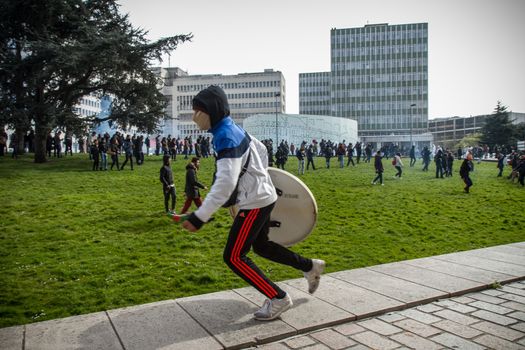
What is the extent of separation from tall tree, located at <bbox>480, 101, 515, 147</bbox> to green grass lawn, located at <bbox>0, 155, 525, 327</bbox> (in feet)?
146

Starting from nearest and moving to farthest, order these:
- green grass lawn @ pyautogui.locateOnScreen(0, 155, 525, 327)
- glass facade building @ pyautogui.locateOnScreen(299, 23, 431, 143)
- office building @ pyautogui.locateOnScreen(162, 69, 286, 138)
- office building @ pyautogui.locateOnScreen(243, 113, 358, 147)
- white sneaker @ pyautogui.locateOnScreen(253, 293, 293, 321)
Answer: white sneaker @ pyautogui.locateOnScreen(253, 293, 293, 321) → green grass lawn @ pyautogui.locateOnScreen(0, 155, 525, 327) → office building @ pyautogui.locateOnScreen(243, 113, 358, 147) → glass facade building @ pyautogui.locateOnScreen(299, 23, 431, 143) → office building @ pyautogui.locateOnScreen(162, 69, 286, 138)

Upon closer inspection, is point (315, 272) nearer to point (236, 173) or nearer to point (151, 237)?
point (236, 173)

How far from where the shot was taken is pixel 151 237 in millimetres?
8992

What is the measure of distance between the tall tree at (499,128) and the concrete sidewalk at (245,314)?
196 feet

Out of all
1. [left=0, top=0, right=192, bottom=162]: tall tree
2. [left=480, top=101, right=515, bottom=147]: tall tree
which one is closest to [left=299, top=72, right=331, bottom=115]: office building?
[left=480, top=101, right=515, bottom=147]: tall tree

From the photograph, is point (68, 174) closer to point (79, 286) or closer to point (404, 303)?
point (79, 286)

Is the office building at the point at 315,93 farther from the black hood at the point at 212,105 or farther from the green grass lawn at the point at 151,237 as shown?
the black hood at the point at 212,105

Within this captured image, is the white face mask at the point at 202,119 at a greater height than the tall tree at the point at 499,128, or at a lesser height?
lesser

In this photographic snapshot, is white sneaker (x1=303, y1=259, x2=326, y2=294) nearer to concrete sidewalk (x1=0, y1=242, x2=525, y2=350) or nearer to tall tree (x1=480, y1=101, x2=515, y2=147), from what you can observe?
concrete sidewalk (x1=0, y1=242, x2=525, y2=350)

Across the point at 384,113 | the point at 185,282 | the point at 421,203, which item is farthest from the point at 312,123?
the point at 384,113

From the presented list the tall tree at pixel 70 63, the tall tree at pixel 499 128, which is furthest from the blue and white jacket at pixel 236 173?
the tall tree at pixel 499 128

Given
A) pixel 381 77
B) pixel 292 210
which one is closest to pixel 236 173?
pixel 292 210

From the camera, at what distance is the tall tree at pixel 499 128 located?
5709 centimetres

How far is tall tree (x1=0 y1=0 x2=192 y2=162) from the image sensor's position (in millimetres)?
24047
